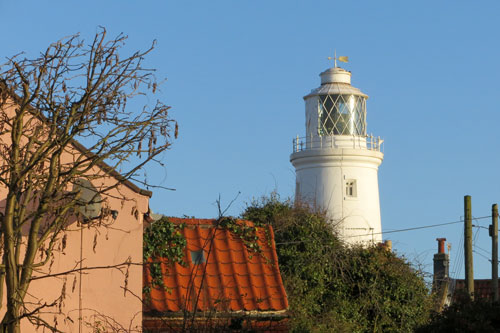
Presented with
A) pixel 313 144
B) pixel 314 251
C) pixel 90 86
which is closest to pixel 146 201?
pixel 90 86

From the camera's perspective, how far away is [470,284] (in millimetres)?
23562

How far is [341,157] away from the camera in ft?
108

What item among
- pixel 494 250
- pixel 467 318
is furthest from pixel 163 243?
pixel 494 250

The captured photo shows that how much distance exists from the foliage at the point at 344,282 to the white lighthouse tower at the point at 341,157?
11498 mm

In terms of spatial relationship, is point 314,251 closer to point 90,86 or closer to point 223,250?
point 223,250

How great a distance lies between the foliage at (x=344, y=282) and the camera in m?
18.9

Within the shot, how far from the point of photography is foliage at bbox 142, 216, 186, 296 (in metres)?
16.1

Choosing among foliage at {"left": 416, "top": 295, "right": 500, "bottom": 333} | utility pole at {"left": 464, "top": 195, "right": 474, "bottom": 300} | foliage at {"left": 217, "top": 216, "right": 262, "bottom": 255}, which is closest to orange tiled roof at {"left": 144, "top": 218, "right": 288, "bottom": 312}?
foliage at {"left": 217, "top": 216, "right": 262, "bottom": 255}

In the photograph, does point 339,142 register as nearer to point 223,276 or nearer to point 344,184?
point 344,184

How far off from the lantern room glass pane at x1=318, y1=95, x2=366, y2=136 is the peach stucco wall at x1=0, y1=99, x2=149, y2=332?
69.2 feet

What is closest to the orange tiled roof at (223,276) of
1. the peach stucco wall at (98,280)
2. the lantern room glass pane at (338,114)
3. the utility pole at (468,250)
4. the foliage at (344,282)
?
the foliage at (344,282)

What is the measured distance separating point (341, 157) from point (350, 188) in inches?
48.0

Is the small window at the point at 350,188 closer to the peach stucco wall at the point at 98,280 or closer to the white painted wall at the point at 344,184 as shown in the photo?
the white painted wall at the point at 344,184

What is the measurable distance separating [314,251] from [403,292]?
87.4 inches
